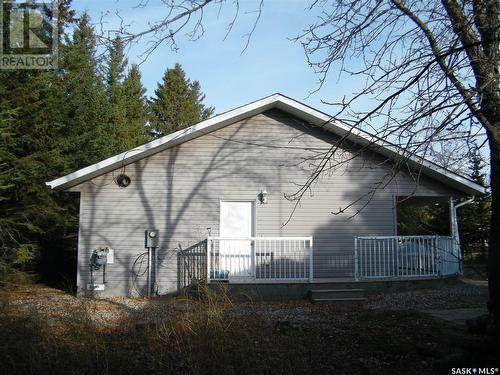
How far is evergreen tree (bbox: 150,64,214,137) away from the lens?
38844mm

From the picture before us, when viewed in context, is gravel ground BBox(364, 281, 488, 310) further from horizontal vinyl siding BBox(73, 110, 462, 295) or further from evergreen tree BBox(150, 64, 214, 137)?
evergreen tree BBox(150, 64, 214, 137)

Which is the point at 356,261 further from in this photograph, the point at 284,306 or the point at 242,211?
the point at 242,211

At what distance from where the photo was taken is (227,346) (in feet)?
18.5

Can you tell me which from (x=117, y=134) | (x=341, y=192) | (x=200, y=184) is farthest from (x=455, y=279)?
(x=117, y=134)

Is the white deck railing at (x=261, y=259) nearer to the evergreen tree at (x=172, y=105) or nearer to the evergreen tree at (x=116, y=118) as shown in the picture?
the evergreen tree at (x=116, y=118)

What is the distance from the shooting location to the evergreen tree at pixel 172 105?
1529 inches

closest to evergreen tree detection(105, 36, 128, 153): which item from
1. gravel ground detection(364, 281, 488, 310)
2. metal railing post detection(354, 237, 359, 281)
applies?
metal railing post detection(354, 237, 359, 281)

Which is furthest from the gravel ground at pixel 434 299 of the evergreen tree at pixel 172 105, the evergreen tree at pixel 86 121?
the evergreen tree at pixel 172 105

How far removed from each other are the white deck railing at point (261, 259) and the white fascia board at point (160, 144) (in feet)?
9.36

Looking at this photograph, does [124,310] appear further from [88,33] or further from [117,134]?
[117,134]

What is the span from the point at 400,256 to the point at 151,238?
6730mm

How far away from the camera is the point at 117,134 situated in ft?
76.5

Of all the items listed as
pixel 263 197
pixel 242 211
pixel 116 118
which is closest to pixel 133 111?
pixel 116 118

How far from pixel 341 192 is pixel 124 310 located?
6.45 meters
